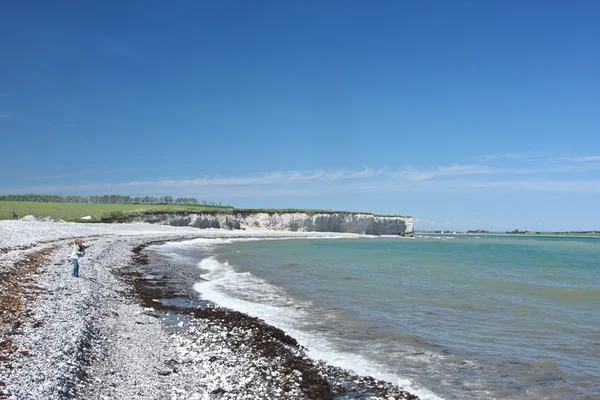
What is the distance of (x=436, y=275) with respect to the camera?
22078 mm

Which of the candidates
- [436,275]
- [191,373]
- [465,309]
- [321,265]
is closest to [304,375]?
[191,373]

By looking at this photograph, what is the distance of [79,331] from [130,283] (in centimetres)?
770

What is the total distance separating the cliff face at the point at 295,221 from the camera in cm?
6975

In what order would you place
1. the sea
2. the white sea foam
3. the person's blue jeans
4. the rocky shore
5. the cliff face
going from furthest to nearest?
the cliff face
the person's blue jeans
the white sea foam
the sea
the rocky shore

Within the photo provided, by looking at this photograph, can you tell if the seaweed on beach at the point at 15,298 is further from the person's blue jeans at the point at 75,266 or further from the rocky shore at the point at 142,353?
the person's blue jeans at the point at 75,266

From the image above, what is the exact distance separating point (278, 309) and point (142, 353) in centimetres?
567

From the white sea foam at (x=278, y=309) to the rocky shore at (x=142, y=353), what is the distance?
37 cm

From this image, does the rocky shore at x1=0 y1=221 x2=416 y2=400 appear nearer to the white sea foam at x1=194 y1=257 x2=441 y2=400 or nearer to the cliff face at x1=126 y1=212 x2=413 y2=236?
the white sea foam at x1=194 y1=257 x2=441 y2=400

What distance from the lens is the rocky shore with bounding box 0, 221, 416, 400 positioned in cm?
552

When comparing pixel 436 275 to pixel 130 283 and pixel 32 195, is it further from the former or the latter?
pixel 32 195

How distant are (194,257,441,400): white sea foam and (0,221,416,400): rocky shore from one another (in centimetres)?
37

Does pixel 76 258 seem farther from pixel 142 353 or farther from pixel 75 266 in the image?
pixel 142 353

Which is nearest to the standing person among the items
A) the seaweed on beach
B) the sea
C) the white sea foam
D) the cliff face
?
the seaweed on beach

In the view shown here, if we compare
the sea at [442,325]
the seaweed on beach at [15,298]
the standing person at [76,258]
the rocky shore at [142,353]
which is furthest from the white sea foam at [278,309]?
the seaweed on beach at [15,298]
